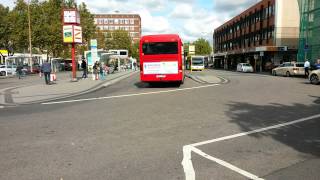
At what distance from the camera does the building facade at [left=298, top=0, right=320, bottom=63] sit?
44.4m

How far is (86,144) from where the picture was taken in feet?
24.7

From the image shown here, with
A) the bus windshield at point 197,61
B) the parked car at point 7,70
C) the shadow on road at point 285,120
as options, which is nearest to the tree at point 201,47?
the bus windshield at point 197,61

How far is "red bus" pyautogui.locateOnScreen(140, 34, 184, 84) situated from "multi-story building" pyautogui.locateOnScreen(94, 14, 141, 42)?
146 meters

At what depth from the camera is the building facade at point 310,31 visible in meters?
44.4

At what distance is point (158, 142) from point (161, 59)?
15.1 meters

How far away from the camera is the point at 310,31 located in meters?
46.3

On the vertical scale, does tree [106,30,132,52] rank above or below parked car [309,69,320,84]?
above

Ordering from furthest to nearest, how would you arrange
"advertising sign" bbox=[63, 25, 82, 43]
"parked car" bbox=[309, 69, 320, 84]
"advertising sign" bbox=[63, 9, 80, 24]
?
1. "advertising sign" bbox=[63, 25, 82, 43]
2. "advertising sign" bbox=[63, 9, 80, 24]
3. "parked car" bbox=[309, 69, 320, 84]

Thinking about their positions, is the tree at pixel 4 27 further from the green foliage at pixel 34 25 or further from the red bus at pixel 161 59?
the red bus at pixel 161 59

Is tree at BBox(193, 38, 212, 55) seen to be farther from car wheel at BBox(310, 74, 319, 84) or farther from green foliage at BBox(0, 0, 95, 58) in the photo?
car wheel at BBox(310, 74, 319, 84)

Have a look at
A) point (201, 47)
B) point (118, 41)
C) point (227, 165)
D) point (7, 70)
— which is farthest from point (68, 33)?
point (201, 47)

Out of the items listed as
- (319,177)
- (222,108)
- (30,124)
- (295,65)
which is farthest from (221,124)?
(295,65)

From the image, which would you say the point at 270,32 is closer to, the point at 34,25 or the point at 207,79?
the point at 207,79

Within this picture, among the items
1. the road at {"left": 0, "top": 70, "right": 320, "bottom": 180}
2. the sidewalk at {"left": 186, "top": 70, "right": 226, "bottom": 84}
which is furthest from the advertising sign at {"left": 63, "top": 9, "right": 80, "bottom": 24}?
the road at {"left": 0, "top": 70, "right": 320, "bottom": 180}
